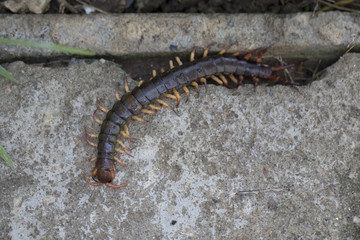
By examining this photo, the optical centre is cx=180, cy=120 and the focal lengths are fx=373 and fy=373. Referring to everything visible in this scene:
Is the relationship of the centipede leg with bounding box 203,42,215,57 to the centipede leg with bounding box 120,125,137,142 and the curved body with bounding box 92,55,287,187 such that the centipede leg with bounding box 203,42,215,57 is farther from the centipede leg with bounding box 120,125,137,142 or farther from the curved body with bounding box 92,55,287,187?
the centipede leg with bounding box 120,125,137,142

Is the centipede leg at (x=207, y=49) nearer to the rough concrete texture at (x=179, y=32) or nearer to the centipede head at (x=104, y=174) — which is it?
the rough concrete texture at (x=179, y=32)

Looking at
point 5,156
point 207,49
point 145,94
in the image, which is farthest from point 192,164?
point 5,156

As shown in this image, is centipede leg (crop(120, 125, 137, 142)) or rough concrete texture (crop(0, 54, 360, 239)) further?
centipede leg (crop(120, 125, 137, 142))

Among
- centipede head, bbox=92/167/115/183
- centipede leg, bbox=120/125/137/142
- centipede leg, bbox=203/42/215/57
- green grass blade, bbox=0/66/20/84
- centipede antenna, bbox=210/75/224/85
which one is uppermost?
centipede leg, bbox=203/42/215/57

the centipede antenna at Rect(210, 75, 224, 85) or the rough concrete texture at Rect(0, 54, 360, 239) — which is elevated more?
the centipede antenna at Rect(210, 75, 224, 85)

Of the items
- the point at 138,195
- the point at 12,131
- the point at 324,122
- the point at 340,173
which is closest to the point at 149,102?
the point at 138,195

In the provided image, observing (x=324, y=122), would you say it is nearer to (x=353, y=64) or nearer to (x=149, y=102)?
(x=353, y=64)

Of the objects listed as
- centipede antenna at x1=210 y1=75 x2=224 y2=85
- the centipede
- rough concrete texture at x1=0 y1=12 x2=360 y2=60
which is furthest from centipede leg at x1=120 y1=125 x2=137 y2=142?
centipede antenna at x1=210 y1=75 x2=224 y2=85
